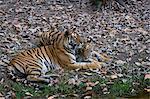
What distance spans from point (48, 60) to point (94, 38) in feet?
5.60

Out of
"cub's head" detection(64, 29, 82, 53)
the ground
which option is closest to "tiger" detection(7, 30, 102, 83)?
"cub's head" detection(64, 29, 82, 53)

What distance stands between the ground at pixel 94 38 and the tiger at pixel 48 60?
19 cm

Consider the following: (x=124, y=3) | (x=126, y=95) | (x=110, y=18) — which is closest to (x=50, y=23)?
(x=110, y=18)

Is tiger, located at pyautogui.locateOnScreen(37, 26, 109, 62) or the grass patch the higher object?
tiger, located at pyautogui.locateOnScreen(37, 26, 109, 62)

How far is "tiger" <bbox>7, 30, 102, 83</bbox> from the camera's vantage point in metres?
6.16

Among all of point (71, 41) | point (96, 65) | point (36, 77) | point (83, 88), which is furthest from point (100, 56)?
point (36, 77)

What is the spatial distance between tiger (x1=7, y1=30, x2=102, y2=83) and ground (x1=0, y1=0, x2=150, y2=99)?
0.19m

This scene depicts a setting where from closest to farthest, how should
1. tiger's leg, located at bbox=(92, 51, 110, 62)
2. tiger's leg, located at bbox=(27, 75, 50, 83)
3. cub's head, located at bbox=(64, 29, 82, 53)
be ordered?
tiger's leg, located at bbox=(27, 75, 50, 83) → cub's head, located at bbox=(64, 29, 82, 53) → tiger's leg, located at bbox=(92, 51, 110, 62)

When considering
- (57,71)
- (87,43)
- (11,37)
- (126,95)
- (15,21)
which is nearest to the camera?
(126,95)

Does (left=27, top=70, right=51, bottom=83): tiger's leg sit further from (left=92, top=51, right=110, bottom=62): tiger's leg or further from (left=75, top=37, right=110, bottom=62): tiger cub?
(left=92, top=51, right=110, bottom=62): tiger's leg

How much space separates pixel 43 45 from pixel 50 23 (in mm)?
1537

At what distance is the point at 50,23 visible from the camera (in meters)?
8.80

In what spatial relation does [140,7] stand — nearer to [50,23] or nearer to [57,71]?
[50,23]

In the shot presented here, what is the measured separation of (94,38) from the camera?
8.08 m
